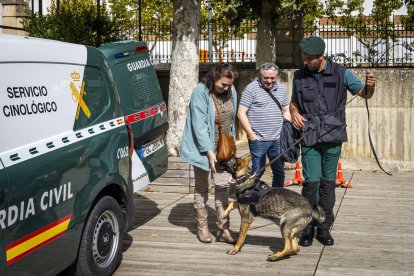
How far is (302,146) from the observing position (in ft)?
25.6

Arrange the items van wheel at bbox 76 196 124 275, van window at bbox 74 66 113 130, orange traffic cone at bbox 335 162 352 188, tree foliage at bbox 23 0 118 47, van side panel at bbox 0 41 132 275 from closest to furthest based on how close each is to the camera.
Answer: van side panel at bbox 0 41 132 275
van wheel at bbox 76 196 124 275
van window at bbox 74 66 113 130
orange traffic cone at bbox 335 162 352 188
tree foliage at bbox 23 0 118 47

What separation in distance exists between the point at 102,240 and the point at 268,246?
6.89 ft

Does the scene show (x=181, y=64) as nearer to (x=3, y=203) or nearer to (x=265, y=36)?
(x=265, y=36)

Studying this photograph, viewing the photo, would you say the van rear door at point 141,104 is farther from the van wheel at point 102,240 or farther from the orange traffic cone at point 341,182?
the orange traffic cone at point 341,182

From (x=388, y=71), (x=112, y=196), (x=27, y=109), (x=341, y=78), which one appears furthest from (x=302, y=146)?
(x=388, y=71)

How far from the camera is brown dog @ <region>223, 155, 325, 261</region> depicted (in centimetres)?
707

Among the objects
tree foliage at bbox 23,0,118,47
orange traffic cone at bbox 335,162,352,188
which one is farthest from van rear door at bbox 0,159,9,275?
orange traffic cone at bbox 335,162,352,188

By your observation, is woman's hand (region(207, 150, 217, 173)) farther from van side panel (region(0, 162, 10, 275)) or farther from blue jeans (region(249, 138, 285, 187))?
van side panel (region(0, 162, 10, 275))

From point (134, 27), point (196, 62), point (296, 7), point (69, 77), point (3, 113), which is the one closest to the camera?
point (3, 113)

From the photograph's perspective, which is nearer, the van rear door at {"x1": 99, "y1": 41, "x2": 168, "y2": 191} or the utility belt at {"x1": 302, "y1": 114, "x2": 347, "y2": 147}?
the utility belt at {"x1": 302, "y1": 114, "x2": 347, "y2": 147}

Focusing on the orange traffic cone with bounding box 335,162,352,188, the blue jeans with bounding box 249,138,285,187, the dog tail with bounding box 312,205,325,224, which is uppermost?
the blue jeans with bounding box 249,138,285,187

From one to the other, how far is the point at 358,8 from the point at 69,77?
26.9 meters

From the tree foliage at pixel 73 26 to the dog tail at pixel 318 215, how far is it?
20.4ft

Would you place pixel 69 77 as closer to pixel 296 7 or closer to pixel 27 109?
pixel 27 109
